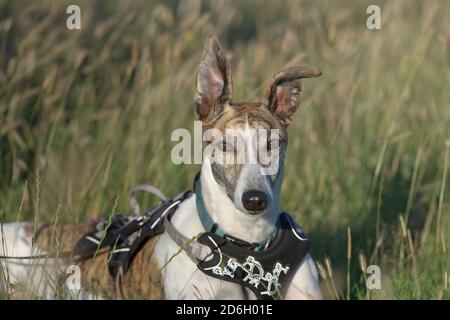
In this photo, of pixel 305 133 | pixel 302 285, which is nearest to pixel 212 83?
pixel 302 285

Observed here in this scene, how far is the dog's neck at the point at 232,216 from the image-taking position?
476cm

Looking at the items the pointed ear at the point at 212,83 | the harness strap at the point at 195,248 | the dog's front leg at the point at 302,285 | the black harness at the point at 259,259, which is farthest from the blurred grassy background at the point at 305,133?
the pointed ear at the point at 212,83

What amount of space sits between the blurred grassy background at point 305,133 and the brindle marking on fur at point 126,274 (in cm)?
60

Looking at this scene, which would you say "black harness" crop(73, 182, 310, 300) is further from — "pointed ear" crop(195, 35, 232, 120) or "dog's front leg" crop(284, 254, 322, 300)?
"pointed ear" crop(195, 35, 232, 120)

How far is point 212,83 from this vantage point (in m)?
4.91

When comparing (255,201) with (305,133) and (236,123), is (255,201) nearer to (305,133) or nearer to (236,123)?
(236,123)

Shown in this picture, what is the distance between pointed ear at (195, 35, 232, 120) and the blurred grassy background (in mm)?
1197

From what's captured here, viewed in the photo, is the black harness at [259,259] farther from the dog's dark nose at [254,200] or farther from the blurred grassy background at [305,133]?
the blurred grassy background at [305,133]

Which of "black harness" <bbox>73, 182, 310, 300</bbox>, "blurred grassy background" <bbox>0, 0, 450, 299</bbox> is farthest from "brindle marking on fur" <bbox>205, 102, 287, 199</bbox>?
"blurred grassy background" <bbox>0, 0, 450, 299</bbox>

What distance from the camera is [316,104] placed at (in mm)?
7664

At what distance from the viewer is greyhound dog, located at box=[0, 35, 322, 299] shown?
4.61 meters

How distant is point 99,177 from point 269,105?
6.52ft

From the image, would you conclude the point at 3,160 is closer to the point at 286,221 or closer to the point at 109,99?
the point at 109,99
